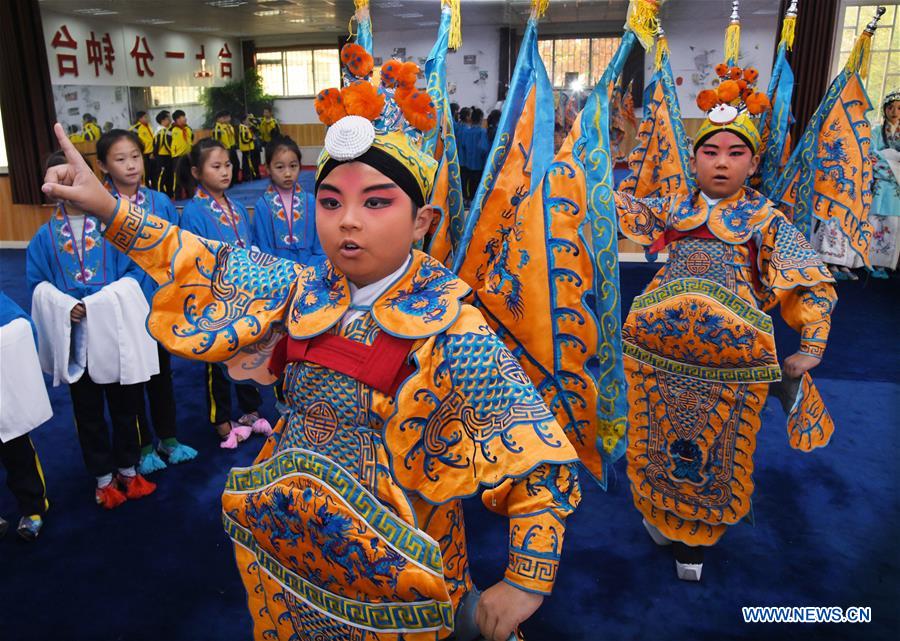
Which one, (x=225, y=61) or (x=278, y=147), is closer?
(x=278, y=147)

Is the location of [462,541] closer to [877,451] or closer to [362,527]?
[362,527]

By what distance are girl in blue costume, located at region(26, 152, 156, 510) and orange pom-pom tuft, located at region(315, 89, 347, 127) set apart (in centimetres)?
158

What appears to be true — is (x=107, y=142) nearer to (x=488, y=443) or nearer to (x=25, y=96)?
(x=488, y=443)

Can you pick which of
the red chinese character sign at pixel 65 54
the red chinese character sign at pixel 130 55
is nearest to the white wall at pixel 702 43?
the red chinese character sign at pixel 130 55

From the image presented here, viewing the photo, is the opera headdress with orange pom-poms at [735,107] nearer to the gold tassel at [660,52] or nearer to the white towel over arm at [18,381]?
the gold tassel at [660,52]

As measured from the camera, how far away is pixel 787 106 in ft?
8.67

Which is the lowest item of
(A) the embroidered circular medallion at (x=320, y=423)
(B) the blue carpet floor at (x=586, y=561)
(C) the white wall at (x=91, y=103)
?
(B) the blue carpet floor at (x=586, y=561)

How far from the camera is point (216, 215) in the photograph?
3096 mm

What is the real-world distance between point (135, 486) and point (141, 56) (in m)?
6.84

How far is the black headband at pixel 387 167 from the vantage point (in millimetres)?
1162

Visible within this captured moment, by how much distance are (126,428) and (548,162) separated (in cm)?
221

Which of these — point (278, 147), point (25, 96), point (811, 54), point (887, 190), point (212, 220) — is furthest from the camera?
point (25, 96)

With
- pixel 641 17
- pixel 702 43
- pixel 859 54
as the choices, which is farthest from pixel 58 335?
pixel 702 43

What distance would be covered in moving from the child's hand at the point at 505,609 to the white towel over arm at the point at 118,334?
2.01 metres
